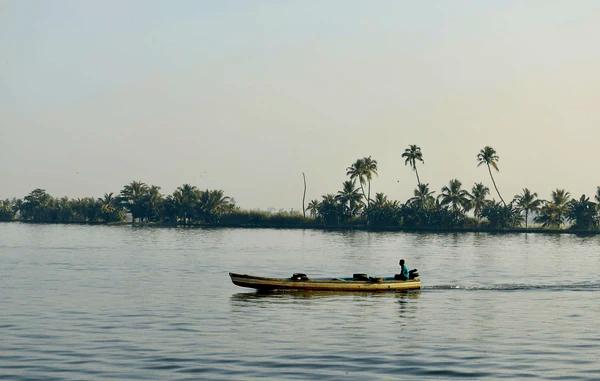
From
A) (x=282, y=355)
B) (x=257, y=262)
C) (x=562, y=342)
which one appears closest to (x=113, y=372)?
(x=282, y=355)

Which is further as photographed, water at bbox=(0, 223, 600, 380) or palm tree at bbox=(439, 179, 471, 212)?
palm tree at bbox=(439, 179, 471, 212)

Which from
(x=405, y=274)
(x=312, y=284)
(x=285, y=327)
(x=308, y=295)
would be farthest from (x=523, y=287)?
(x=285, y=327)

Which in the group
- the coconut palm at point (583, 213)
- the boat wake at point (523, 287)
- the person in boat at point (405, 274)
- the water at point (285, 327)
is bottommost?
the water at point (285, 327)

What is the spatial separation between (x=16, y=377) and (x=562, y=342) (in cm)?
1997

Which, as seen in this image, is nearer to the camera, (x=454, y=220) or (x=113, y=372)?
(x=113, y=372)

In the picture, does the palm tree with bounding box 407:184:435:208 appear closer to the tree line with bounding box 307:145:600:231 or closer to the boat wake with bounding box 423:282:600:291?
the tree line with bounding box 307:145:600:231

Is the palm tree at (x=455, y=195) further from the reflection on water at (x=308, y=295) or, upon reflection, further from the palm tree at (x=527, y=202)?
the reflection on water at (x=308, y=295)

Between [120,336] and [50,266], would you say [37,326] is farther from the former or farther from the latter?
[50,266]

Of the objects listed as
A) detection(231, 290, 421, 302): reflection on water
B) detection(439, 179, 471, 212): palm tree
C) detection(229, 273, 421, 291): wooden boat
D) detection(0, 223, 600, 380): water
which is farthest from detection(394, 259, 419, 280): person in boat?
detection(439, 179, 471, 212): palm tree

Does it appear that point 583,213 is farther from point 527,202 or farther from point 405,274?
point 405,274

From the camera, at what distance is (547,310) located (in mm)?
50000

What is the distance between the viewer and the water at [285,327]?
31.0m

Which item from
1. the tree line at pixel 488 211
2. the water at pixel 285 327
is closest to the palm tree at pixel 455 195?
the tree line at pixel 488 211

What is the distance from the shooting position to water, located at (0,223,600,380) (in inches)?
1222
